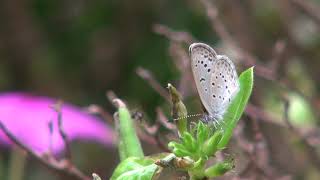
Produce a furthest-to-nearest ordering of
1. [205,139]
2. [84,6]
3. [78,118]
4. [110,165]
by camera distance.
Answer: [84,6] → [110,165] → [78,118] → [205,139]

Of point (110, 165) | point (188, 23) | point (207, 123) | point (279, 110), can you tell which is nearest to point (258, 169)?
point (207, 123)

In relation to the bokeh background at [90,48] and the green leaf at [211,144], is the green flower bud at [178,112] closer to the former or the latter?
the green leaf at [211,144]

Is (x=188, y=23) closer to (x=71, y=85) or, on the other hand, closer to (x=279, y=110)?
(x=71, y=85)

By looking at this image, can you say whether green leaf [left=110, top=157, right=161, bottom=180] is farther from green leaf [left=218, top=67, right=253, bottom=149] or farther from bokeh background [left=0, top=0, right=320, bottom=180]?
bokeh background [left=0, top=0, right=320, bottom=180]

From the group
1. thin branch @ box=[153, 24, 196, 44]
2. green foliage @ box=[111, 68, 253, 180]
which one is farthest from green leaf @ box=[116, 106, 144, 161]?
thin branch @ box=[153, 24, 196, 44]

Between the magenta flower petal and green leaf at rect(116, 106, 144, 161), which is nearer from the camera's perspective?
green leaf at rect(116, 106, 144, 161)

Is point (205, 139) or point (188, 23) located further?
point (188, 23)
